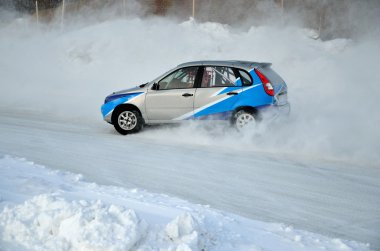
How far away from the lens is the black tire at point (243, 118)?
28.3 ft

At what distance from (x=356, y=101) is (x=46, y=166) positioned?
10120mm

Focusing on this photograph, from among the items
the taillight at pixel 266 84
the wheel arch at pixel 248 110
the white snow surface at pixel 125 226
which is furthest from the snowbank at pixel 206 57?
the white snow surface at pixel 125 226

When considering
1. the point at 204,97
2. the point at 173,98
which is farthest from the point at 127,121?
the point at 204,97

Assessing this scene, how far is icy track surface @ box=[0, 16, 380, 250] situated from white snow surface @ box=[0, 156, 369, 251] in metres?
0.10

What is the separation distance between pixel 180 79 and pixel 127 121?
4.68 feet

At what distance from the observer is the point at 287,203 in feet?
18.2

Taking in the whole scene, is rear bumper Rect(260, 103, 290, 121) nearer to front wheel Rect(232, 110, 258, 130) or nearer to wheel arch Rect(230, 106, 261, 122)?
wheel arch Rect(230, 106, 261, 122)

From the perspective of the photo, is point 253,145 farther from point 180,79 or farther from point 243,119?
point 180,79

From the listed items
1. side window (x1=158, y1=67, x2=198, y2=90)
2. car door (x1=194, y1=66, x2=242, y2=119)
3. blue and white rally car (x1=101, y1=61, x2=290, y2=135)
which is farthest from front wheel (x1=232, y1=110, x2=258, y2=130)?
side window (x1=158, y1=67, x2=198, y2=90)

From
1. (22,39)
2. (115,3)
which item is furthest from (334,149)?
(22,39)

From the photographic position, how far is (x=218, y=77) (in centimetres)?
884

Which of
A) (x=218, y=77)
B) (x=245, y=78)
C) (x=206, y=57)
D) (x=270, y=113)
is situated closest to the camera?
(x=270, y=113)

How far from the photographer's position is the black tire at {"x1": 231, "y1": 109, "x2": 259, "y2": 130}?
8617 mm

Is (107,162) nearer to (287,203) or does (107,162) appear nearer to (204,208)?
(204,208)
